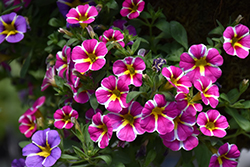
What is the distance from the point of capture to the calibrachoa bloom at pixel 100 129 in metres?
0.88

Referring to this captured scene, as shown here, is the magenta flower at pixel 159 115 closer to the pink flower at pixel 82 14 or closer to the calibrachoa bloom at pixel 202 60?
the calibrachoa bloom at pixel 202 60

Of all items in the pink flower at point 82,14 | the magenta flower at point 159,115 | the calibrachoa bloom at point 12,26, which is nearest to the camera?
the magenta flower at point 159,115

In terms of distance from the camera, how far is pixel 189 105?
874mm

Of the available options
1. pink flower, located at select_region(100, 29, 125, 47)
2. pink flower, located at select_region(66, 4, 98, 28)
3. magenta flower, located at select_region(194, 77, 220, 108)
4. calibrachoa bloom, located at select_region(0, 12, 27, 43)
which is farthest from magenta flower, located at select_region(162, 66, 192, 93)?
calibrachoa bloom, located at select_region(0, 12, 27, 43)

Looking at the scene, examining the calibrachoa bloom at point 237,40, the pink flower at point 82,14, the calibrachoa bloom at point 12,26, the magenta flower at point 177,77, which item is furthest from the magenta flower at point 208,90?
the calibrachoa bloom at point 12,26

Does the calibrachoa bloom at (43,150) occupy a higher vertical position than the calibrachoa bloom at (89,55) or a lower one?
lower

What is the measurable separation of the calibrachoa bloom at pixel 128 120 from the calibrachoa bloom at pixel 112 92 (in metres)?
0.04

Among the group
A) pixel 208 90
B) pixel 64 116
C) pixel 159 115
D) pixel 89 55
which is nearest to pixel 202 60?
pixel 208 90

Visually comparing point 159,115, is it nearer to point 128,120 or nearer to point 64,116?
point 128,120

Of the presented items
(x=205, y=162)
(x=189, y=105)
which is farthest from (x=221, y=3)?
(x=205, y=162)

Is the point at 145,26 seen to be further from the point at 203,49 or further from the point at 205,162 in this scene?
the point at 205,162

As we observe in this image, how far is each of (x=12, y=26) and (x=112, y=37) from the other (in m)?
0.44

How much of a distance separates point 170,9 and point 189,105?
0.43 m

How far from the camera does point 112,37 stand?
95 centimetres
